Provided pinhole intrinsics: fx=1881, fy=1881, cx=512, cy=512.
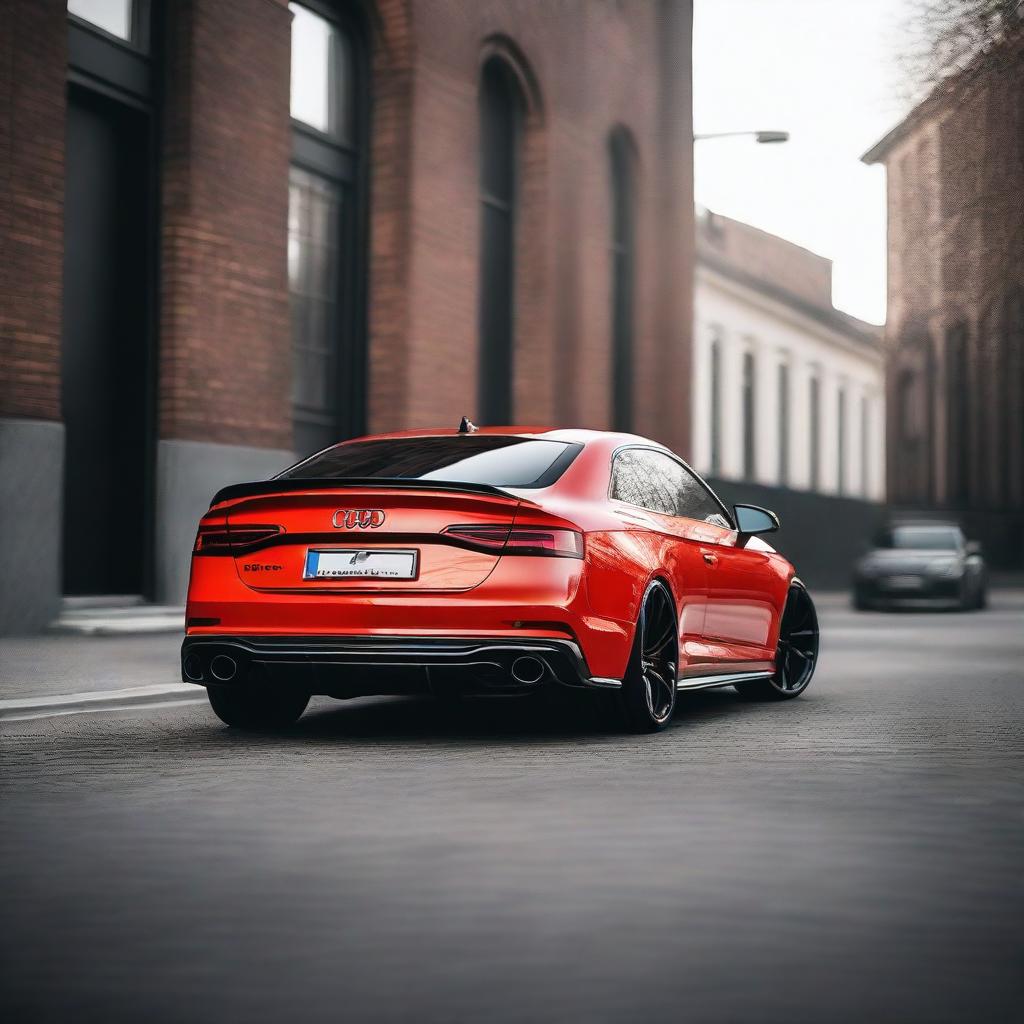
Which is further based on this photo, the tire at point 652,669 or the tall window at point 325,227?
the tall window at point 325,227

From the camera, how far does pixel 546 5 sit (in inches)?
989

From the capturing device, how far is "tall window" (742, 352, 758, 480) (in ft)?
144

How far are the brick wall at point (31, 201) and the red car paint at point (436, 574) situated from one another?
7492 mm

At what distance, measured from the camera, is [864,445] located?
186 ft

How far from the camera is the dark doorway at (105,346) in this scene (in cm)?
1694

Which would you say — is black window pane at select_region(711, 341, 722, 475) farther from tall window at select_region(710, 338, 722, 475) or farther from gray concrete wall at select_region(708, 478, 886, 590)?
gray concrete wall at select_region(708, 478, 886, 590)

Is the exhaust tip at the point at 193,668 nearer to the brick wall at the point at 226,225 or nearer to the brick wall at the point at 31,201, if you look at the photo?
the brick wall at the point at 31,201

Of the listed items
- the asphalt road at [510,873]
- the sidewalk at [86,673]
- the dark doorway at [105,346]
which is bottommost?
the asphalt road at [510,873]

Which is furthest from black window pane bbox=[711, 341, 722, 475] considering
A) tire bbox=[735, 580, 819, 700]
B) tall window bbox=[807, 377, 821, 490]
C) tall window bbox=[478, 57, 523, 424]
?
tire bbox=[735, 580, 819, 700]

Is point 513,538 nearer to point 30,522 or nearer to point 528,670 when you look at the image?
point 528,670

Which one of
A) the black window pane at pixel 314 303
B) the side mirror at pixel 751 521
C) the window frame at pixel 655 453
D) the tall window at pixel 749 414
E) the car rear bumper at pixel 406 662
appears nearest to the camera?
the car rear bumper at pixel 406 662

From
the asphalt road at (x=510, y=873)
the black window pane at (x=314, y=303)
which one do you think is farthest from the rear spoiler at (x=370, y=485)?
the black window pane at (x=314, y=303)

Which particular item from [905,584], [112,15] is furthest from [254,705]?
[905,584]

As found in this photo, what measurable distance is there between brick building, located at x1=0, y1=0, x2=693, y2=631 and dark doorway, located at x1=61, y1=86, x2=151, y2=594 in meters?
0.02
